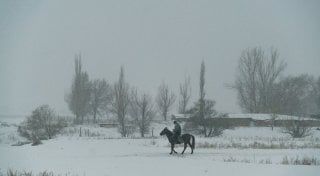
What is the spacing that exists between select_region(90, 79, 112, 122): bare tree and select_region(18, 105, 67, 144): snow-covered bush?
33971 mm

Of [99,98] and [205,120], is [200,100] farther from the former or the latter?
[99,98]

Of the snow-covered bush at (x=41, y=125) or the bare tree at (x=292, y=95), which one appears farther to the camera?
the bare tree at (x=292, y=95)

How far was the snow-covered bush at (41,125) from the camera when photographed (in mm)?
49312

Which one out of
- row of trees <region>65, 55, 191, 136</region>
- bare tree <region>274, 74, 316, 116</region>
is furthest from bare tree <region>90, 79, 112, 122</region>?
bare tree <region>274, 74, 316, 116</region>

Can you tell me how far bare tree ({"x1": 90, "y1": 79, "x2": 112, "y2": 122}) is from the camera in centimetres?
8600

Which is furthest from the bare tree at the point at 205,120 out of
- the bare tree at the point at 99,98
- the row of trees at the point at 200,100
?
the bare tree at the point at 99,98

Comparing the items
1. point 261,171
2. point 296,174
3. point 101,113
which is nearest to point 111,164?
point 261,171

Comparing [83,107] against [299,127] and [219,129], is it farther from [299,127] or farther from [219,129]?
[299,127]

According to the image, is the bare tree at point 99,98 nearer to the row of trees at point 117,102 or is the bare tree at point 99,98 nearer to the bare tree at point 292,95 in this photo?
the row of trees at point 117,102

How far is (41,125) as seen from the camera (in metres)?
49.7

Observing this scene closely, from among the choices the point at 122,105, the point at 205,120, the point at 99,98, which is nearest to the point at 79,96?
the point at 99,98

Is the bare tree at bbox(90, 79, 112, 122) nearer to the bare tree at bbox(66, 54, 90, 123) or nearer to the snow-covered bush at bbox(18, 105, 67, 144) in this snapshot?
the bare tree at bbox(66, 54, 90, 123)

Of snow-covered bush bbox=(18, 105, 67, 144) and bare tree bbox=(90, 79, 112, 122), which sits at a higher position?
bare tree bbox=(90, 79, 112, 122)

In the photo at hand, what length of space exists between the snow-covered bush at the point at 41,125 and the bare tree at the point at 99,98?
34.0m
